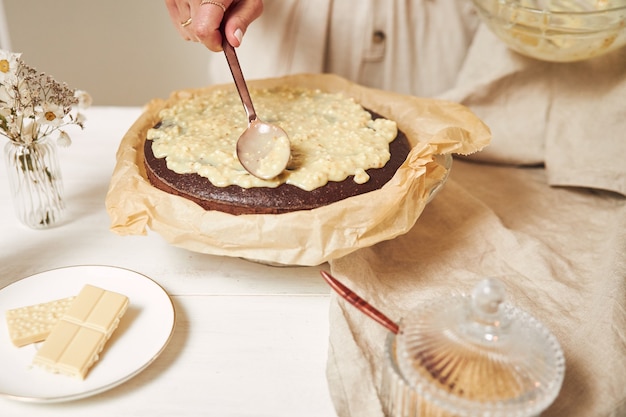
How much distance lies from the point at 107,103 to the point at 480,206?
6.42ft

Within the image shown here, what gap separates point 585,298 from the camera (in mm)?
1018

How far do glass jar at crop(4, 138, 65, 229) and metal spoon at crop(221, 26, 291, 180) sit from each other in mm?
378

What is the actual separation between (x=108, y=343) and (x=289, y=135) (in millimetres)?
515

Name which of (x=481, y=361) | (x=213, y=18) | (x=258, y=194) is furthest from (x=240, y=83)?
(x=481, y=361)

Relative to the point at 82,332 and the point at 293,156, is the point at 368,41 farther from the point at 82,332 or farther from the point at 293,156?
the point at 82,332

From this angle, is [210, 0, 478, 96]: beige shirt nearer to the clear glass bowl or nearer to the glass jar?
the clear glass bowl

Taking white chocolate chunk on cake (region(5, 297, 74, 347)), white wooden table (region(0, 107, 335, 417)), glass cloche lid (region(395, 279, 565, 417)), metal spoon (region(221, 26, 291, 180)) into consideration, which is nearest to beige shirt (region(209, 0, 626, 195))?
metal spoon (region(221, 26, 291, 180))

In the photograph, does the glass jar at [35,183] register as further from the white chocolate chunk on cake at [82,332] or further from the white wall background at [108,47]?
the white wall background at [108,47]

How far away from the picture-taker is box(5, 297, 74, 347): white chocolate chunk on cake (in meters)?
0.88

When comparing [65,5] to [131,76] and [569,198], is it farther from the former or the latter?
[569,198]

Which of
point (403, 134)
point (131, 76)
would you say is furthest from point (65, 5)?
point (403, 134)

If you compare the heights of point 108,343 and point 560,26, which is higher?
point 560,26

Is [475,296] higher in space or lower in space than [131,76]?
higher

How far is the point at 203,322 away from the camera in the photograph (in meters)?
0.98
